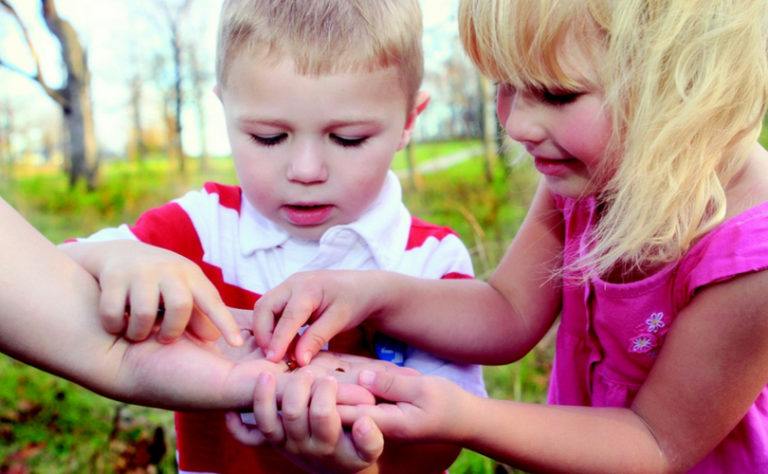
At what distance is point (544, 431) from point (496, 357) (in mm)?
317

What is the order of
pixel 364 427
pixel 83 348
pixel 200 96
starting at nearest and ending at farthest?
pixel 364 427 < pixel 83 348 < pixel 200 96

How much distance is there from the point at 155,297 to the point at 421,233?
0.68 meters

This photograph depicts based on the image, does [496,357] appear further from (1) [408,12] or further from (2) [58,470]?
(2) [58,470]

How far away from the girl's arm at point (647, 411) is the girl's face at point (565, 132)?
324 millimetres

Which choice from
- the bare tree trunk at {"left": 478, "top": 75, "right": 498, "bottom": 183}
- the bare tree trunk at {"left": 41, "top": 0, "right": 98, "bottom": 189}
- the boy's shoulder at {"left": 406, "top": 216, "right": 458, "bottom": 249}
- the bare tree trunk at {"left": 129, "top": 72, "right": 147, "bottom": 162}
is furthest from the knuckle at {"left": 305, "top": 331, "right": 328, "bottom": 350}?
the bare tree trunk at {"left": 129, "top": 72, "right": 147, "bottom": 162}

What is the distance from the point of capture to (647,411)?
1357 mm

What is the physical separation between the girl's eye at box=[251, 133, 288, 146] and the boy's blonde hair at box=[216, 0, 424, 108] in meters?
0.14

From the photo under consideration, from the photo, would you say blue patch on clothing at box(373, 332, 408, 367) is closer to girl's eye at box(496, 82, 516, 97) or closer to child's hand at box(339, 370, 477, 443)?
child's hand at box(339, 370, 477, 443)

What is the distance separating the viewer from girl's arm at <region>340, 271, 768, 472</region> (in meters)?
1.21

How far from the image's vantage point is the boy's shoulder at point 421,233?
1598 mm

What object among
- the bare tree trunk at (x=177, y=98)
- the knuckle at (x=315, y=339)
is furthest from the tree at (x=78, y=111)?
the knuckle at (x=315, y=339)

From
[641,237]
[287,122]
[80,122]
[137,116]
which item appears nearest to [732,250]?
[641,237]

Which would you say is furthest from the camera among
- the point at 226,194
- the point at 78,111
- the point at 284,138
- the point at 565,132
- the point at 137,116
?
the point at 137,116

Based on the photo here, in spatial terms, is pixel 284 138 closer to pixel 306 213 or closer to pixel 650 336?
pixel 306 213
